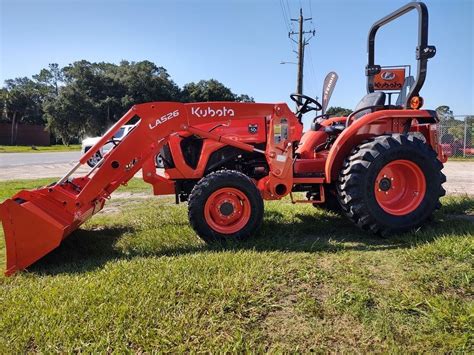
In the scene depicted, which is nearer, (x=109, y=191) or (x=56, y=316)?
(x=56, y=316)

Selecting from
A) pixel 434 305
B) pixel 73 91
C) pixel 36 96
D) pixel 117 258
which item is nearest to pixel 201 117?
pixel 117 258

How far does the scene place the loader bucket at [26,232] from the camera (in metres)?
3.56

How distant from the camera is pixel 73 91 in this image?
147 ft

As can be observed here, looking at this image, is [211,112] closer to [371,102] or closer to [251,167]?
[251,167]

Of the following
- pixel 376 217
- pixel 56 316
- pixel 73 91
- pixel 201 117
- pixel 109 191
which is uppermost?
pixel 73 91

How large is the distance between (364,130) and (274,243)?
1760 millimetres

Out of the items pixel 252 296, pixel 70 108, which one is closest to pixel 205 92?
pixel 70 108

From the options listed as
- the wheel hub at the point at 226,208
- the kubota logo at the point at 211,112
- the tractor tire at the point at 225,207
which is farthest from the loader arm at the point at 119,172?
the wheel hub at the point at 226,208

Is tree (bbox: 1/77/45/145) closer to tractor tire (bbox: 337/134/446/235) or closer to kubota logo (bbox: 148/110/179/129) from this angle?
kubota logo (bbox: 148/110/179/129)

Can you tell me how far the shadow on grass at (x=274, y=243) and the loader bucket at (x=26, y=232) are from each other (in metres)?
0.16

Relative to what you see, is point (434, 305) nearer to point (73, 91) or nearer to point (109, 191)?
point (109, 191)

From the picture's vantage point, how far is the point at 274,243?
4.10 metres

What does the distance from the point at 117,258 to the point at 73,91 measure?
45777mm

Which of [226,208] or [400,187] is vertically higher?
[400,187]
